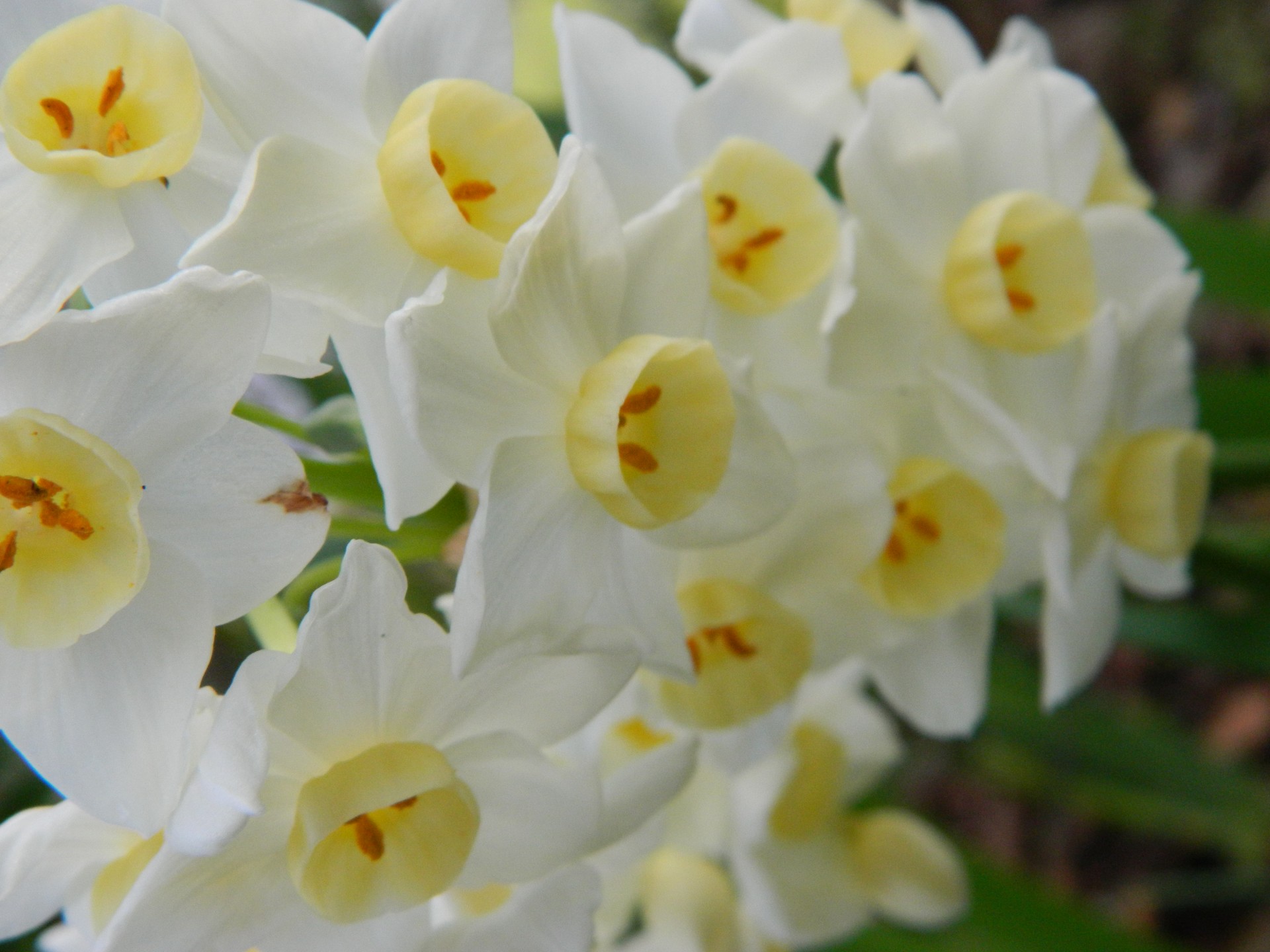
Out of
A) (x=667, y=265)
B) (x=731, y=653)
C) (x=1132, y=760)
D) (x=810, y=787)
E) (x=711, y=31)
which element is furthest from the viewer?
(x=1132, y=760)

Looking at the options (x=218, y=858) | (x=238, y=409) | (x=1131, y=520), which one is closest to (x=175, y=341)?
(x=238, y=409)

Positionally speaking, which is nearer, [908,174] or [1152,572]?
[908,174]

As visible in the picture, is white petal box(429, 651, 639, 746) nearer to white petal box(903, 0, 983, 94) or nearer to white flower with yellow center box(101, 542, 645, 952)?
white flower with yellow center box(101, 542, 645, 952)

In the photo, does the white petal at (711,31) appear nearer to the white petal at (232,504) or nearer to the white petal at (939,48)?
the white petal at (939,48)

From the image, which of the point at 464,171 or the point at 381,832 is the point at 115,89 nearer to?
the point at 464,171

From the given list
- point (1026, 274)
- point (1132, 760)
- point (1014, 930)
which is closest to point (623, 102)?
point (1026, 274)

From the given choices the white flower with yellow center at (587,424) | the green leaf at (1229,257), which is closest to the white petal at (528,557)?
the white flower with yellow center at (587,424)

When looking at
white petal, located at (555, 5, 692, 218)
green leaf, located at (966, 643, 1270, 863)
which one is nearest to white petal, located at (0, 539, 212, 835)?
white petal, located at (555, 5, 692, 218)

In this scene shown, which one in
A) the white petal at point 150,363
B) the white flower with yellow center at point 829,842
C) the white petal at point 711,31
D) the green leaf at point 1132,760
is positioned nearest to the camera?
the white petal at point 150,363
